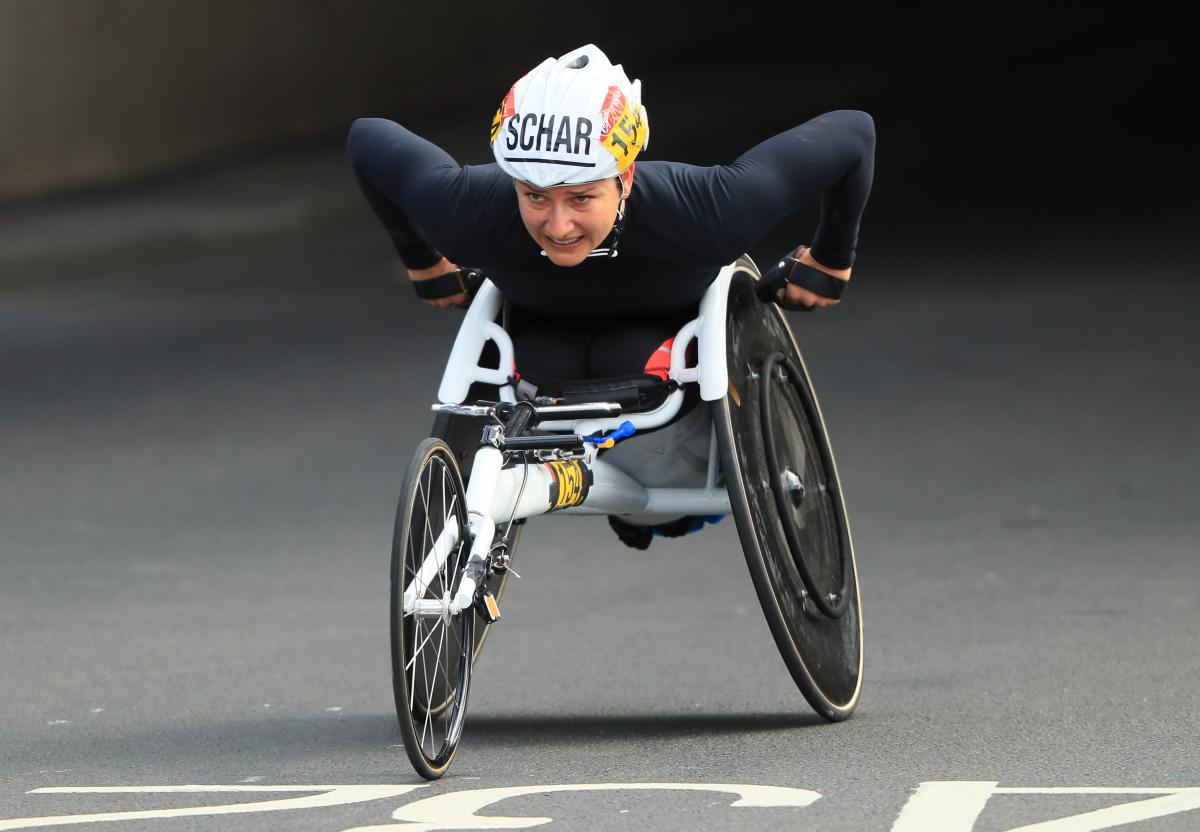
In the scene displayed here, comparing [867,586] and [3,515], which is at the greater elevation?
[3,515]

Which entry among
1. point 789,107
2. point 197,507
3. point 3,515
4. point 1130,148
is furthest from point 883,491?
point 789,107

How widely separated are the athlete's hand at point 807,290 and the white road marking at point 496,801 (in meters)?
1.60

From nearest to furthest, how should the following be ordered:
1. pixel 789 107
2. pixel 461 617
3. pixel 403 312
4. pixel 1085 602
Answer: pixel 461 617 < pixel 1085 602 < pixel 403 312 < pixel 789 107

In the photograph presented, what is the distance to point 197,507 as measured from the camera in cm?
1045

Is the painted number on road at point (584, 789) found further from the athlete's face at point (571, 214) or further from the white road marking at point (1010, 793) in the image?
the athlete's face at point (571, 214)

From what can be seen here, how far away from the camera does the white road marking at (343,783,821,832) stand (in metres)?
3.89

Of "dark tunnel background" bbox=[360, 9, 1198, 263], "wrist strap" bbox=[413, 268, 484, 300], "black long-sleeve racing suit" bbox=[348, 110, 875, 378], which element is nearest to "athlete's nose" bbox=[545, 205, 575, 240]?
"black long-sleeve racing suit" bbox=[348, 110, 875, 378]

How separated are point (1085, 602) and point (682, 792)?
12.6 ft

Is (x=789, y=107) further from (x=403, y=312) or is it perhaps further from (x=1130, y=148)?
(x=403, y=312)

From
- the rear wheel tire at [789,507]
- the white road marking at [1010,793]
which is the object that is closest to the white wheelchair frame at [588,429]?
the rear wheel tire at [789,507]

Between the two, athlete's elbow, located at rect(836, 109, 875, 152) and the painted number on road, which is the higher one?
athlete's elbow, located at rect(836, 109, 875, 152)

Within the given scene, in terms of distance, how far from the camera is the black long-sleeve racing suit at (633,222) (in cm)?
492

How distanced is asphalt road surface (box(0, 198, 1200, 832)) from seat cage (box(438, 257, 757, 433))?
2.65 ft

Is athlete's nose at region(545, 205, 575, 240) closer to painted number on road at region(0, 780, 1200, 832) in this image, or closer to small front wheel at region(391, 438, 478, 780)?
small front wheel at region(391, 438, 478, 780)
